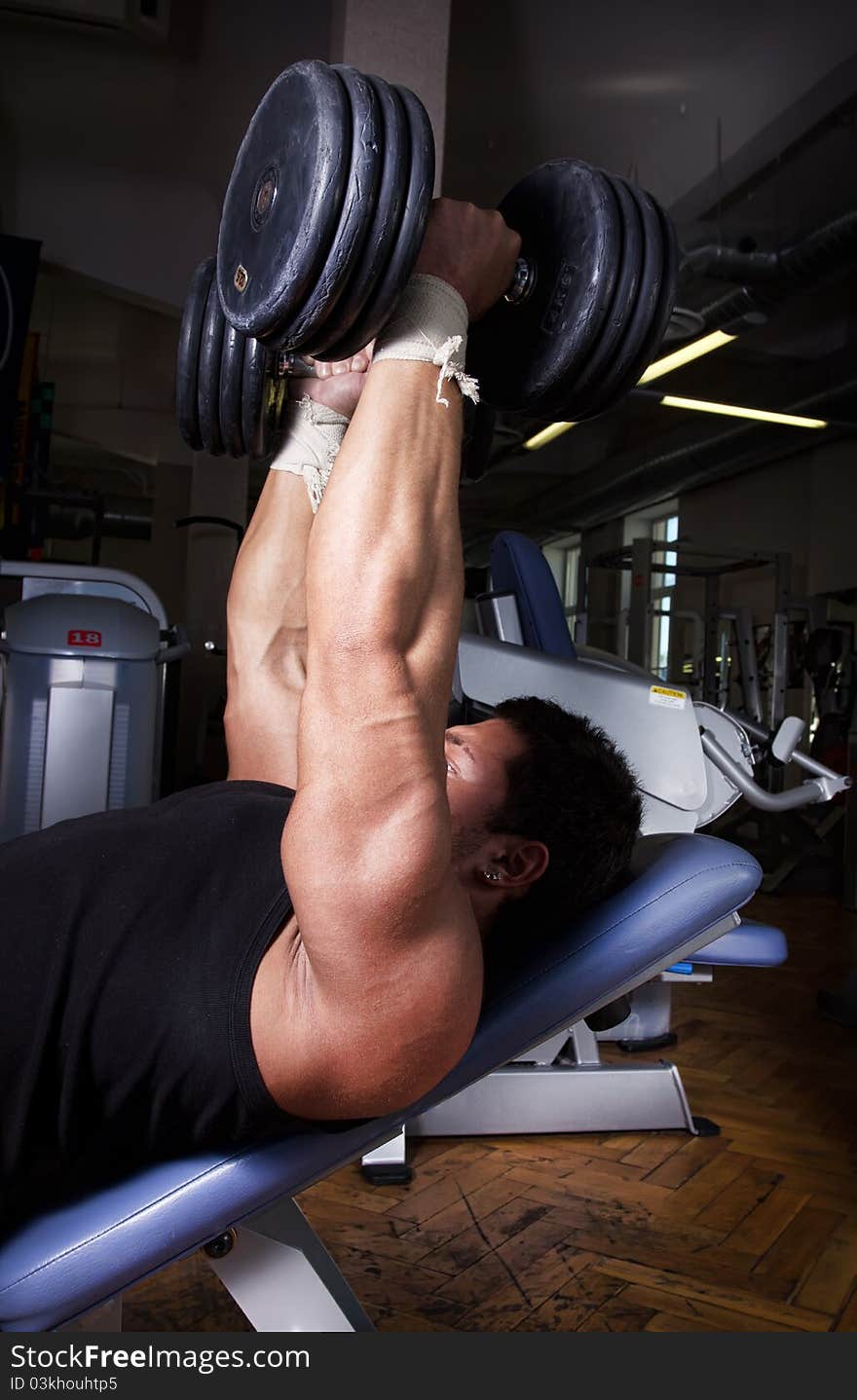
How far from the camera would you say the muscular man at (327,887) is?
690 mm

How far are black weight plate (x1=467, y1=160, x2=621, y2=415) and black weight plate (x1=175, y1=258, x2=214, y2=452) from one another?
28cm

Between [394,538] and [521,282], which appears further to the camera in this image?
[521,282]

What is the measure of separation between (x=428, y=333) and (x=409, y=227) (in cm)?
7

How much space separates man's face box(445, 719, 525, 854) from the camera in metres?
0.96

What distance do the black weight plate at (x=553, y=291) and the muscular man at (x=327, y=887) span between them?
7cm

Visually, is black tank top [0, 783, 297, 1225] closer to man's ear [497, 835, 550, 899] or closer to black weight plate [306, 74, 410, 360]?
man's ear [497, 835, 550, 899]

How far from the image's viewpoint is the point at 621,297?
0.88 m

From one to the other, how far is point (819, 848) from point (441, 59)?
416cm

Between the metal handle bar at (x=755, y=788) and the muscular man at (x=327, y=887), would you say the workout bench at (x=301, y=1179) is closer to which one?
the muscular man at (x=327, y=887)

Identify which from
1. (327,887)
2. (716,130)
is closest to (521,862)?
(327,887)

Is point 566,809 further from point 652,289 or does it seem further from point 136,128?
point 136,128

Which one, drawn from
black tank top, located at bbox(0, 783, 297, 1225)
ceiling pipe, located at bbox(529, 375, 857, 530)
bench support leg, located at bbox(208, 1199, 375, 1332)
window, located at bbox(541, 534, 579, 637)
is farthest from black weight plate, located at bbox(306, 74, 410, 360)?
window, located at bbox(541, 534, 579, 637)

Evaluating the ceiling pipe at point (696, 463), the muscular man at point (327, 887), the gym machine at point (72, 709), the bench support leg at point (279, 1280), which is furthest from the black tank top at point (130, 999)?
the ceiling pipe at point (696, 463)

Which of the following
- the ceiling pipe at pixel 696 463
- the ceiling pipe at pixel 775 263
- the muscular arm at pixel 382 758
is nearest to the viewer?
the muscular arm at pixel 382 758
